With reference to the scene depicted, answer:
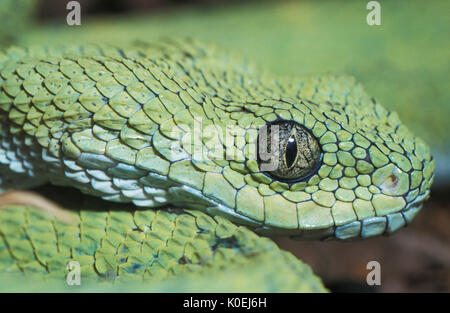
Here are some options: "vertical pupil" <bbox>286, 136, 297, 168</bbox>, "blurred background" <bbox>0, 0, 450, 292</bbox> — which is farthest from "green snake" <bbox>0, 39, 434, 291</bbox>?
"blurred background" <bbox>0, 0, 450, 292</bbox>

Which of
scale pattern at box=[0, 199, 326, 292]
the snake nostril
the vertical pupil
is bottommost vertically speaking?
scale pattern at box=[0, 199, 326, 292]

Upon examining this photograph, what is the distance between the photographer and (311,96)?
2680 millimetres

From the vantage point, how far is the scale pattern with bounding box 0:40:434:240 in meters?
2.25

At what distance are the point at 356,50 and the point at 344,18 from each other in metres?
0.58

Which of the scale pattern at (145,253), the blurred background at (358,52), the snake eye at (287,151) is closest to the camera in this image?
the scale pattern at (145,253)

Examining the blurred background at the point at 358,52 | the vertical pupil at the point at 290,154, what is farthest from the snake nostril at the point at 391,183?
the blurred background at the point at 358,52

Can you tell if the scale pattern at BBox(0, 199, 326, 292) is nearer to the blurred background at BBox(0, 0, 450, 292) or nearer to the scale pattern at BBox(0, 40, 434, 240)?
the scale pattern at BBox(0, 40, 434, 240)

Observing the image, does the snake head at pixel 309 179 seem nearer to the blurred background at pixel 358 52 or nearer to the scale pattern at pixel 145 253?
the scale pattern at pixel 145 253

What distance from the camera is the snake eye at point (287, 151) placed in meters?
2.24

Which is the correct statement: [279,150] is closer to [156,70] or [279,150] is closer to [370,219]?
[370,219]

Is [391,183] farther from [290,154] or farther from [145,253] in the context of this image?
[145,253]

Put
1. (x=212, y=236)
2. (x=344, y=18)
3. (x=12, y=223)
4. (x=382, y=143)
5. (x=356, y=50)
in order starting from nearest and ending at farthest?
(x=212, y=236) < (x=382, y=143) < (x=12, y=223) < (x=356, y=50) < (x=344, y=18)

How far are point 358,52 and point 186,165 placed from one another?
308cm

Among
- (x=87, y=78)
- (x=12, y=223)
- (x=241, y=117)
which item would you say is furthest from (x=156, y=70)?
(x=12, y=223)
